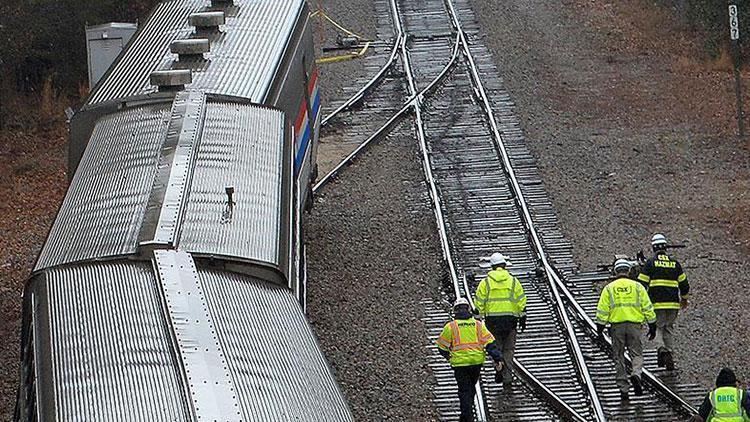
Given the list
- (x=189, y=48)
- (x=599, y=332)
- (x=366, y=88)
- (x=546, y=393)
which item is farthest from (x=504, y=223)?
(x=366, y=88)

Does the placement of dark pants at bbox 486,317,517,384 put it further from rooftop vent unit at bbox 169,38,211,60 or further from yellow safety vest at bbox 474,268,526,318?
rooftop vent unit at bbox 169,38,211,60

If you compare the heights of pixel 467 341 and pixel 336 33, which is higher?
pixel 467 341

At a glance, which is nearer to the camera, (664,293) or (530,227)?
(664,293)

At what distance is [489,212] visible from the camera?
1916 centimetres

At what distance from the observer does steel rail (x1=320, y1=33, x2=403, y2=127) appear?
24.0m

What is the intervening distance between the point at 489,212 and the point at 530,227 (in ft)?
3.46

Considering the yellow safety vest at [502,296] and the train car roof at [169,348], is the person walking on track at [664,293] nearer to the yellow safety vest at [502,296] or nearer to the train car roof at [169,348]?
the yellow safety vest at [502,296]

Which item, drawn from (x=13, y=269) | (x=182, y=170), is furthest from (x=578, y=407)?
(x=13, y=269)

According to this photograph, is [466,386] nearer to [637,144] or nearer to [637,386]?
[637,386]

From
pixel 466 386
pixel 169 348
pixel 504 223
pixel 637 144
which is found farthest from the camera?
pixel 637 144

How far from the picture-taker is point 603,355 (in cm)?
1460

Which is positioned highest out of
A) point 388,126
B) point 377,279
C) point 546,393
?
point 546,393

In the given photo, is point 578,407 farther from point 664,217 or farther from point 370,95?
point 370,95

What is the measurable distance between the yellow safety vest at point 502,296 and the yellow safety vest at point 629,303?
0.91 meters
